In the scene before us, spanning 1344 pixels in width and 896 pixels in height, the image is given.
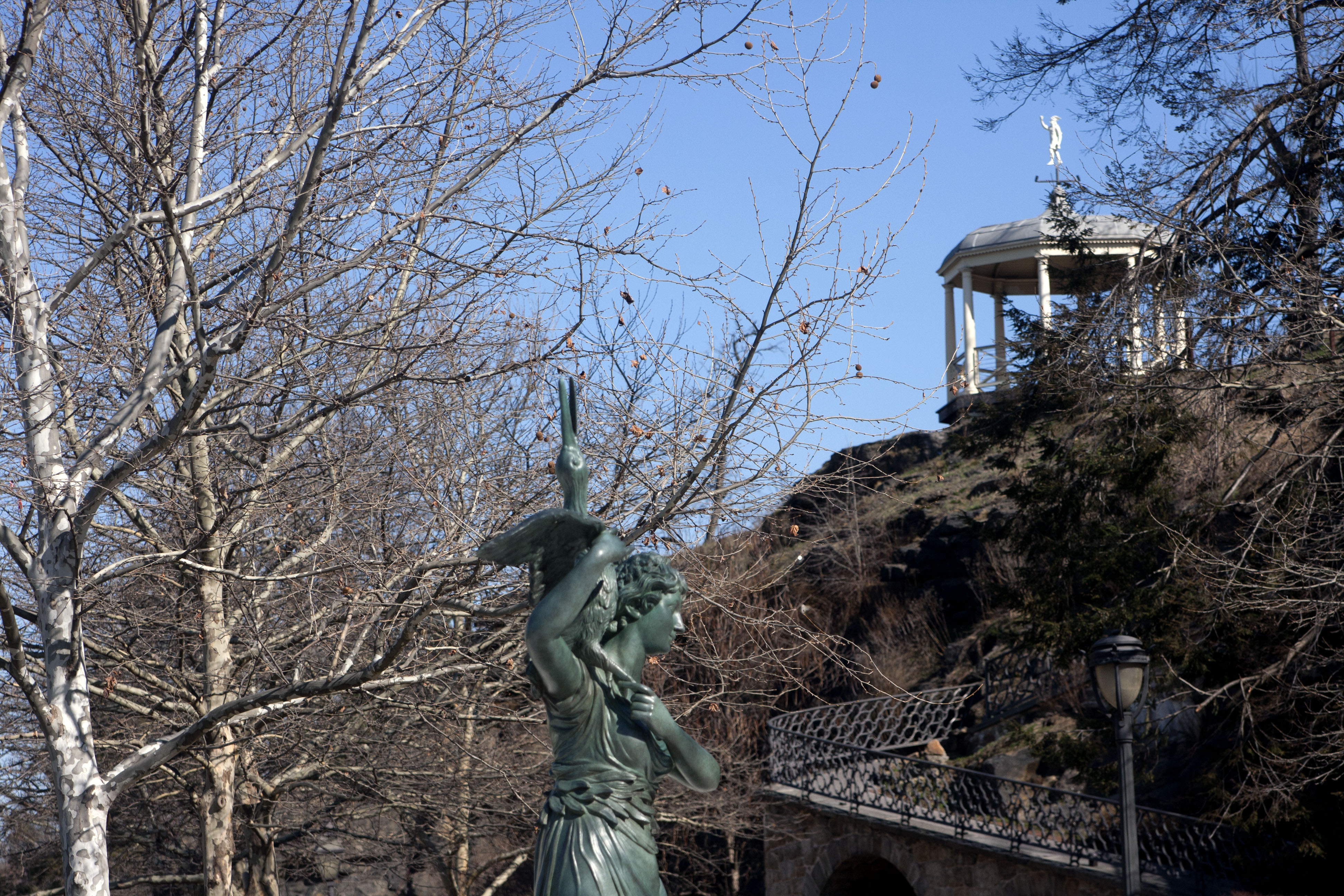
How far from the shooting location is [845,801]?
2022 centimetres

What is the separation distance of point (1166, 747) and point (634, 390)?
11789 millimetres

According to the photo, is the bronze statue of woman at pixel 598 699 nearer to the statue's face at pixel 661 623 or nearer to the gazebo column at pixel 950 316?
the statue's face at pixel 661 623

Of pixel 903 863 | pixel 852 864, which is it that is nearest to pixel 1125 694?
pixel 903 863

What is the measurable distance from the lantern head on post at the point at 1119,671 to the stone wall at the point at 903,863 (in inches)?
276

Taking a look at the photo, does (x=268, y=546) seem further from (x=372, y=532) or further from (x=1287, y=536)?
(x=1287, y=536)

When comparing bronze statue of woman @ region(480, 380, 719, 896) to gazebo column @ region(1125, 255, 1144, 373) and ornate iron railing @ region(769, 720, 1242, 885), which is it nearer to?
gazebo column @ region(1125, 255, 1144, 373)

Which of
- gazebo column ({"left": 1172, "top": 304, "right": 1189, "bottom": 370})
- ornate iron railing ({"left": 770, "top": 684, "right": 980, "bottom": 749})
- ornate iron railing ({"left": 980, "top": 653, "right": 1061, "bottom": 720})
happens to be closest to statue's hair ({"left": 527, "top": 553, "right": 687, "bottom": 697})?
gazebo column ({"left": 1172, "top": 304, "right": 1189, "bottom": 370})

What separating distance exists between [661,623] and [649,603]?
84 millimetres

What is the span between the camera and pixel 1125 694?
946cm

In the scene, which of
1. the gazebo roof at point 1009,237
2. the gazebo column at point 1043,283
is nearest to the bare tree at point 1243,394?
the gazebo column at point 1043,283

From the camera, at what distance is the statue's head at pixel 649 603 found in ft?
15.1

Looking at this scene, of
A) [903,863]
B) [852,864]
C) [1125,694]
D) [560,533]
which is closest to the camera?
[560,533]

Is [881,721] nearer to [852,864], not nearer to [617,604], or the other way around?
[852,864]

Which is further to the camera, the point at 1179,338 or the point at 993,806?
the point at 993,806
